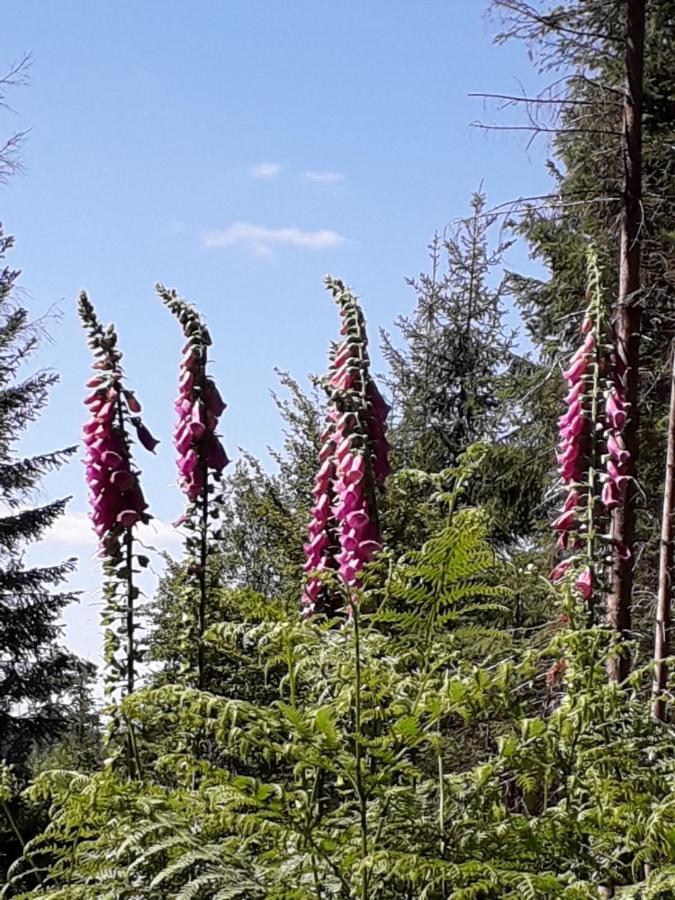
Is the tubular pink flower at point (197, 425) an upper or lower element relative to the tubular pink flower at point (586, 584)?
upper

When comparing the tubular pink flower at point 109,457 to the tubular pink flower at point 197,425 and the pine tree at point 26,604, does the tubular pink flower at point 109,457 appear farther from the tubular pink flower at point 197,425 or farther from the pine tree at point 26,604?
the pine tree at point 26,604

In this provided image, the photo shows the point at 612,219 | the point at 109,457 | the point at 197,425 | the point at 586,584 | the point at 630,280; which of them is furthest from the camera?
the point at 612,219

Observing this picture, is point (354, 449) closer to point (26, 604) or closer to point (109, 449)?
point (109, 449)

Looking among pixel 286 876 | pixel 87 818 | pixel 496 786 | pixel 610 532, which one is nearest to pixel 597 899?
pixel 496 786

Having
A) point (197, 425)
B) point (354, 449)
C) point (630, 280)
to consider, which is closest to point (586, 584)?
point (354, 449)

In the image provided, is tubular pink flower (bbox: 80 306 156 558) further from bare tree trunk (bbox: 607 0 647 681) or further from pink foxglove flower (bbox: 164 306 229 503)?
bare tree trunk (bbox: 607 0 647 681)

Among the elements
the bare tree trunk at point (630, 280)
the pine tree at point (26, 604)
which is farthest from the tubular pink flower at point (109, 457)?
the pine tree at point (26, 604)

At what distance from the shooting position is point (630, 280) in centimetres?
809

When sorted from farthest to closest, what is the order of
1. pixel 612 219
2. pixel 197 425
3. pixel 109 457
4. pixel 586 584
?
pixel 612 219 < pixel 197 425 < pixel 109 457 < pixel 586 584

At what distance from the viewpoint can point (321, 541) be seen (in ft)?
15.0

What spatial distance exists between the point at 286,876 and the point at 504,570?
687 millimetres

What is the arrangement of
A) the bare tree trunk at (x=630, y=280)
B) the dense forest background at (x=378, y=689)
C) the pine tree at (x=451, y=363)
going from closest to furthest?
the dense forest background at (x=378, y=689) → the bare tree trunk at (x=630, y=280) → the pine tree at (x=451, y=363)

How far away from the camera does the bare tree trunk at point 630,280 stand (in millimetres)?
7324

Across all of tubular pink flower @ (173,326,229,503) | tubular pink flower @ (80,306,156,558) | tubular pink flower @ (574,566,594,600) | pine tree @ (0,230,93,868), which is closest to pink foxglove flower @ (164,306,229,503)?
tubular pink flower @ (173,326,229,503)
